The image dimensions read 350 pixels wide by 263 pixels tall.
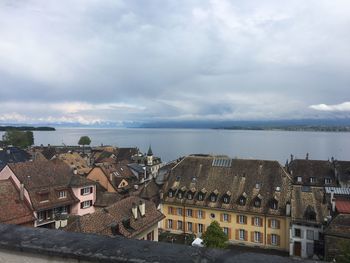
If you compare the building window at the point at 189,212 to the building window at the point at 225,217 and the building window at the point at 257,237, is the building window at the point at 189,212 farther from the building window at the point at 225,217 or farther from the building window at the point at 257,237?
the building window at the point at 257,237

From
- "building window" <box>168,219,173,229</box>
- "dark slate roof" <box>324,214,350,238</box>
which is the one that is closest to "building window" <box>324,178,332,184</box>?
"dark slate roof" <box>324,214,350,238</box>

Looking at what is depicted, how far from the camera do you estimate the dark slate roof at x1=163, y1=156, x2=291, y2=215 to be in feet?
121

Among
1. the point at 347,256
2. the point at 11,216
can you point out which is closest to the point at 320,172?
the point at 347,256

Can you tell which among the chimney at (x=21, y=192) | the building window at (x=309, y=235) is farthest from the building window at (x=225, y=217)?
the chimney at (x=21, y=192)

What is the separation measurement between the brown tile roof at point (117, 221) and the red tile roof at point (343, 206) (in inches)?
663

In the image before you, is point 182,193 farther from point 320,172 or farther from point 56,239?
point 56,239

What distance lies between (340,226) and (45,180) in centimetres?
2888

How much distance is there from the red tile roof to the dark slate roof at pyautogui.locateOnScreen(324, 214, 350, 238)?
101cm

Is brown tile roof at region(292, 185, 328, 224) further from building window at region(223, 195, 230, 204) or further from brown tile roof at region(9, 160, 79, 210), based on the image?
brown tile roof at region(9, 160, 79, 210)

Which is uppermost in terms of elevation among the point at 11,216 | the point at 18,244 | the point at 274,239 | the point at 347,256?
the point at 18,244

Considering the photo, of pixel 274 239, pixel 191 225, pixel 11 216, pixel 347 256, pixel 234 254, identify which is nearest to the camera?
pixel 234 254

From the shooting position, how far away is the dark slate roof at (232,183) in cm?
3678

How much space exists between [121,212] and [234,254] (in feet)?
72.3

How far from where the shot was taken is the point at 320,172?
182ft
